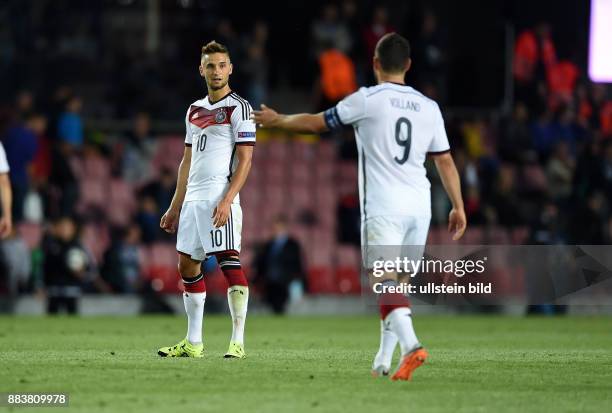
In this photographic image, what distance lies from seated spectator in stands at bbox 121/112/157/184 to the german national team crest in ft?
41.7

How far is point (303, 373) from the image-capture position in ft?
32.4

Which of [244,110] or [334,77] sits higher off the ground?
[334,77]

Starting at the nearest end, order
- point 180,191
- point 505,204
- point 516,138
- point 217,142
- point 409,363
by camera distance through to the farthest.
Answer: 1. point 409,363
2. point 217,142
3. point 180,191
4. point 505,204
5. point 516,138

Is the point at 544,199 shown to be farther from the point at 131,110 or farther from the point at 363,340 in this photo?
the point at 363,340

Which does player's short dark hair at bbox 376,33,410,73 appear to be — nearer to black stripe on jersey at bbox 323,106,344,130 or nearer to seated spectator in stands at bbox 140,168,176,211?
black stripe on jersey at bbox 323,106,344,130

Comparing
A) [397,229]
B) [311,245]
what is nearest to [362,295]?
[311,245]

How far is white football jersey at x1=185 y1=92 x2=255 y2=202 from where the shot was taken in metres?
10.9

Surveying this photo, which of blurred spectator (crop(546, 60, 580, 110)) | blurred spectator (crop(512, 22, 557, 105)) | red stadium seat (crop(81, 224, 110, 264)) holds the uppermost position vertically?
blurred spectator (crop(512, 22, 557, 105))

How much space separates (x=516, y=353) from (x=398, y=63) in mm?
Answer: 4124

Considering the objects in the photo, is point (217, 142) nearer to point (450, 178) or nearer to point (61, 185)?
point (450, 178)

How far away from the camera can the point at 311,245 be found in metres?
24.1

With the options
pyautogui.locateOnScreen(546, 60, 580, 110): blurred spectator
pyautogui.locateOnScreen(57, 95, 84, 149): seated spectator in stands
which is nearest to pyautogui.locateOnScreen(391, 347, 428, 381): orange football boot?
pyautogui.locateOnScreen(57, 95, 84, 149): seated spectator in stands

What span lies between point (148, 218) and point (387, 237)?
13797 millimetres

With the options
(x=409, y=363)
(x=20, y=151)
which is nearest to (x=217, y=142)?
(x=409, y=363)
